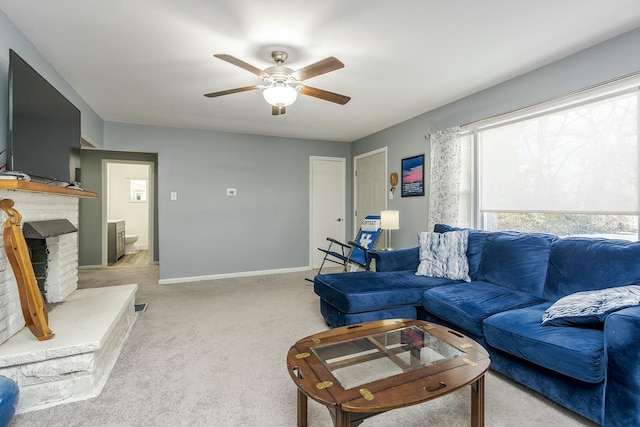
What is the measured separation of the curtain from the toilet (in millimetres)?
6739

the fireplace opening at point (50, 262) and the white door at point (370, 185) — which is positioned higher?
the white door at point (370, 185)

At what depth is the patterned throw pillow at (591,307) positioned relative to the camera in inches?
63.7

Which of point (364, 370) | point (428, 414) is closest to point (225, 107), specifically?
point (364, 370)

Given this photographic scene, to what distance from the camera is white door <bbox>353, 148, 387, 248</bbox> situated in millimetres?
4941

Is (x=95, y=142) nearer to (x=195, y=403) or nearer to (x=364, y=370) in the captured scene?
(x=195, y=403)

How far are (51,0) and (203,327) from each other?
103 inches

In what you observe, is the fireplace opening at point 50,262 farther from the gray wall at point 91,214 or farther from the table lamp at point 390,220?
the table lamp at point 390,220

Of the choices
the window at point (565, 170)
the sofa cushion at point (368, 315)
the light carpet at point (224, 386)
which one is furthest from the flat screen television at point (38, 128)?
the window at point (565, 170)

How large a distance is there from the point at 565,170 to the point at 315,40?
2.33 metres

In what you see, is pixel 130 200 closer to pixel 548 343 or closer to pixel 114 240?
pixel 114 240

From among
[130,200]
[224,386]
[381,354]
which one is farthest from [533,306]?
[130,200]

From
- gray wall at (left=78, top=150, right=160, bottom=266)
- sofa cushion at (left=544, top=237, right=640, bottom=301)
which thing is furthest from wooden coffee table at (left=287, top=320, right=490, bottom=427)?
gray wall at (left=78, top=150, right=160, bottom=266)

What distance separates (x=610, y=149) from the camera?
237 cm

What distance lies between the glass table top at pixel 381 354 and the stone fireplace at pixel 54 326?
1468 millimetres
